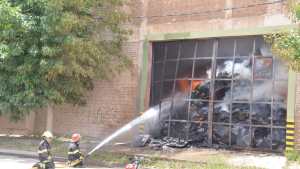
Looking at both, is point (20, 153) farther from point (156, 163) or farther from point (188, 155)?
point (188, 155)

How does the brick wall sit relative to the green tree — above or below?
below

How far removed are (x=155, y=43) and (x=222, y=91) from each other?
144 inches

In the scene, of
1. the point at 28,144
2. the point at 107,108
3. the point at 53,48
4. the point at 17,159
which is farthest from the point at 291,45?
the point at 28,144

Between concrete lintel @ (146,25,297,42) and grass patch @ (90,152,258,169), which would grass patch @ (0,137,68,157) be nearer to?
grass patch @ (90,152,258,169)

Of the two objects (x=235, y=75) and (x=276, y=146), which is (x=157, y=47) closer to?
(x=235, y=75)

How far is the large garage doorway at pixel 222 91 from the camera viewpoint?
1705 cm

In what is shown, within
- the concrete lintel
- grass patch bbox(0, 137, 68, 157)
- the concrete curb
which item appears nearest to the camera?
the concrete lintel

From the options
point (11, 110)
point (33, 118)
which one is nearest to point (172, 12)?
point (11, 110)

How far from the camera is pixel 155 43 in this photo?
2017 centimetres

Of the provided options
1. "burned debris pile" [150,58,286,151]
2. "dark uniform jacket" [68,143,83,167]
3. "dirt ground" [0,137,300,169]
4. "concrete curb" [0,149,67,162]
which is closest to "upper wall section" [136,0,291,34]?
"burned debris pile" [150,58,286,151]

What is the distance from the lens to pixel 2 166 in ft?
47.1

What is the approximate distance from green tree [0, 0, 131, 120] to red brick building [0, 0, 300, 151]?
1.13 meters

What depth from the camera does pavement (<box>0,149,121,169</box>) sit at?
47.1 feet

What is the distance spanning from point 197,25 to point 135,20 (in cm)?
298
